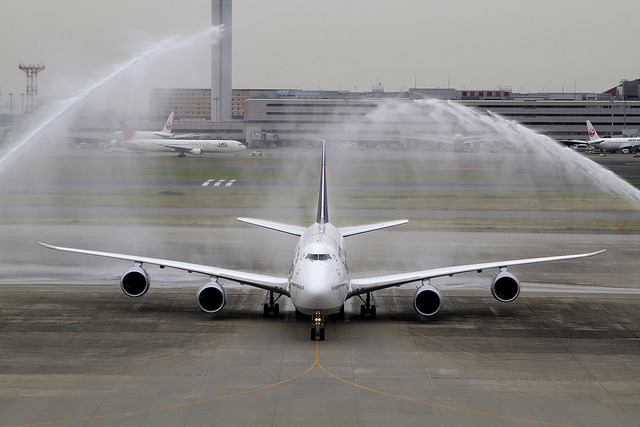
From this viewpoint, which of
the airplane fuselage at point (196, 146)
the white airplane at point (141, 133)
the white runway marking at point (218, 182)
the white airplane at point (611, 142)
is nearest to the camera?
the white runway marking at point (218, 182)

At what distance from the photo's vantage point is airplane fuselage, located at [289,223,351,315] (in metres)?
27.2

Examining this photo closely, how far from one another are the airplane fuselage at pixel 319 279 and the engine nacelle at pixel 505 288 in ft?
19.9

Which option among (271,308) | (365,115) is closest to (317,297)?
(271,308)

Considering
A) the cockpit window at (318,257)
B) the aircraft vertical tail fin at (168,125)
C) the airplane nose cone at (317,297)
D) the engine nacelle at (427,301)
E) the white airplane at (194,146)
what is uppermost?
the aircraft vertical tail fin at (168,125)

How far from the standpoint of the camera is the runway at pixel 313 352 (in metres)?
21.0

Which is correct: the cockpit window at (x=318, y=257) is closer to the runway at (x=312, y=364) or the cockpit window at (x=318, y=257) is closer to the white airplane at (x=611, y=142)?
the runway at (x=312, y=364)

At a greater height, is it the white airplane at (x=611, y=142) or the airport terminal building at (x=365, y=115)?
the airport terminal building at (x=365, y=115)

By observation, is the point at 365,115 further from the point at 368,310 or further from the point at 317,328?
the point at 317,328

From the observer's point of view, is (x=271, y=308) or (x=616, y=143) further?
(x=616, y=143)

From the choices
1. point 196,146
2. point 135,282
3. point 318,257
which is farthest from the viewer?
point 196,146

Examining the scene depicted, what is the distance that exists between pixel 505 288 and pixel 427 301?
3.25 meters

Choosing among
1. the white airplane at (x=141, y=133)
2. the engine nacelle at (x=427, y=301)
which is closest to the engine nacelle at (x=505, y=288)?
the engine nacelle at (x=427, y=301)

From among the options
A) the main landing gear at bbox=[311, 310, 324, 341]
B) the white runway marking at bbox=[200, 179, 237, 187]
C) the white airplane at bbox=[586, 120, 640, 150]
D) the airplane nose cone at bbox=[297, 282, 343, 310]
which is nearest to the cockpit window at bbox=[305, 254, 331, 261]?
the airplane nose cone at bbox=[297, 282, 343, 310]

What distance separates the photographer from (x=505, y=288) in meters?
31.7
